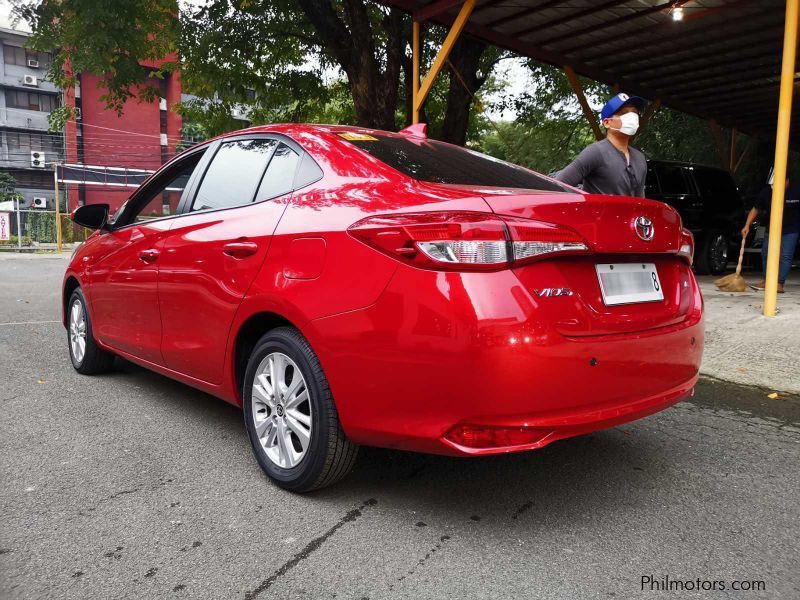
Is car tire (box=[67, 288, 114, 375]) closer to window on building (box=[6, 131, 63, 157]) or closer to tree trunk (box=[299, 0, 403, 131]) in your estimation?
tree trunk (box=[299, 0, 403, 131])

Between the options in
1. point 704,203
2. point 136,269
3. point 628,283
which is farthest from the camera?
point 704,203

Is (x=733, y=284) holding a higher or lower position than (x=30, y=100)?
lower

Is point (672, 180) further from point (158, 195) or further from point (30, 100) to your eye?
point (30, 100)

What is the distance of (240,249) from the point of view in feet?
9.52

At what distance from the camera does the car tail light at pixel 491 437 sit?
86.0 inches

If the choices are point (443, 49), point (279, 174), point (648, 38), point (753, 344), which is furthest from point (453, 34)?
point (279, 174)

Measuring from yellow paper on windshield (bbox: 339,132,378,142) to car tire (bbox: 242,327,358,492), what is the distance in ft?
3.15

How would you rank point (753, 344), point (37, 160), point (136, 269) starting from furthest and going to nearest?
1. point (37, 160)
2. point (753, 344)
3. point (136, 269)

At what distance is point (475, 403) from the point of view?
213 cm

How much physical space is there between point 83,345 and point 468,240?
3590 mm

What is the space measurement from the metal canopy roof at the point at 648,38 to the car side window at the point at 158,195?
19.2 feet

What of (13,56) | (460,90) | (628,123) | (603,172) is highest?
(13,56)

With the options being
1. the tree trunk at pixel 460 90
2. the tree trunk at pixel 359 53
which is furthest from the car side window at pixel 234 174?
the tree trunk at pixel 460 90

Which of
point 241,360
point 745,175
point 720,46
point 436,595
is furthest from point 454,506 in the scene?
point 745,175
